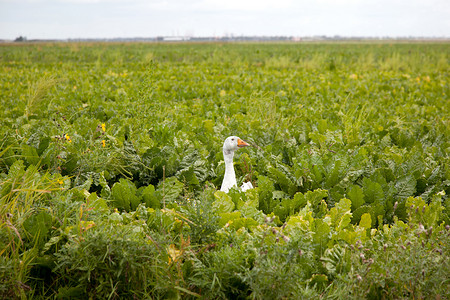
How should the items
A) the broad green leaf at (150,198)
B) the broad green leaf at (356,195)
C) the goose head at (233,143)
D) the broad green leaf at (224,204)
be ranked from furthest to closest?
the goose head at (233,143)
the broad green leaf at (356,195)
the broad green leaf at (150,198)
the broad green leaf at (224,204)

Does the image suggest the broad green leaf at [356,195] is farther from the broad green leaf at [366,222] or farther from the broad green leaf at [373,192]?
the broad green leaf at [366,222]

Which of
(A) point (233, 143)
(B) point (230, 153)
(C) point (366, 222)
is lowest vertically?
(C) point (366, 222)

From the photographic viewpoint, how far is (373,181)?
11.4 ft

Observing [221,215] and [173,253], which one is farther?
[221,215]

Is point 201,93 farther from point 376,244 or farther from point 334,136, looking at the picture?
point 376,244

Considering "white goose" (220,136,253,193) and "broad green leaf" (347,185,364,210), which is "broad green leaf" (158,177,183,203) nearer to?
"white goose" (220,136,253,193)

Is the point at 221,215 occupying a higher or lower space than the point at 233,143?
lower

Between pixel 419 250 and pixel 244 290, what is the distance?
40.2 inches

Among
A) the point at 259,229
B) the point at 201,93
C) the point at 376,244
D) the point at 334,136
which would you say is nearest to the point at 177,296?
the point at 259,229

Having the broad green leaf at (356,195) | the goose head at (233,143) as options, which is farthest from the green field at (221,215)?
the goose head at (233,143)

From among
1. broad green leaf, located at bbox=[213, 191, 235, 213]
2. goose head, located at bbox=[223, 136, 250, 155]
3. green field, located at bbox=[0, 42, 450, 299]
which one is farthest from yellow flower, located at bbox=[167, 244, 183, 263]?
goose head, located at bbox=[223, 136, 250, 155]

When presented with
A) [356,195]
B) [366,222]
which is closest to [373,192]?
[356,195]

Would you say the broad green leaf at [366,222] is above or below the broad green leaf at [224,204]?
below

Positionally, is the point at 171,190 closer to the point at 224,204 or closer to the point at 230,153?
the point at 224,204
